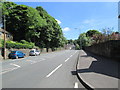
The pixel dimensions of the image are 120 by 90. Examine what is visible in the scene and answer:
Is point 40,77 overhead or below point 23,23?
below

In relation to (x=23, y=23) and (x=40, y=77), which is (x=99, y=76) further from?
(x=23, y=23)

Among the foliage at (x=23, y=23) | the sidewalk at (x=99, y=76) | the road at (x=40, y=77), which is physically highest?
the foliage at (x=23, y=23)

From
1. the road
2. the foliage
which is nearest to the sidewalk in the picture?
the road

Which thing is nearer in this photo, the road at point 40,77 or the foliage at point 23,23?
the road at point 40,77

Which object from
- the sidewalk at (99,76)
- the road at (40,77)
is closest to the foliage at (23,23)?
the road at (40,77)

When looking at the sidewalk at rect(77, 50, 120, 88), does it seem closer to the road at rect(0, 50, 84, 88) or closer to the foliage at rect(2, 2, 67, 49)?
the road at rect(0, 50, 84, 88)

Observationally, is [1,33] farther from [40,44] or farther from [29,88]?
[29,88]

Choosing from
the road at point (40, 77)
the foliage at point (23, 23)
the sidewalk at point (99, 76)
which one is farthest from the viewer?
the foliage at point (23, 23)

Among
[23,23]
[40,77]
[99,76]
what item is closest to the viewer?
[99,76]

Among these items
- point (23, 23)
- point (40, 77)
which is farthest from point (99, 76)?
point (23, 23)

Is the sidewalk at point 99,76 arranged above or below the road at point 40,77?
above

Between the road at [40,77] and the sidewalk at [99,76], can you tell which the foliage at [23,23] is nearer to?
the road at [40,77]

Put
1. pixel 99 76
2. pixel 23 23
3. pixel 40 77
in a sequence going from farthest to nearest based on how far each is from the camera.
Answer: pixel 23 23 < pixel 40 77 < pixel 99 76

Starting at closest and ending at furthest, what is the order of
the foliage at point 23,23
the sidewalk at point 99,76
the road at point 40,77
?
the sidewalk at point 99,76 < the road at point 40,77 < the foliage at point 23,23
